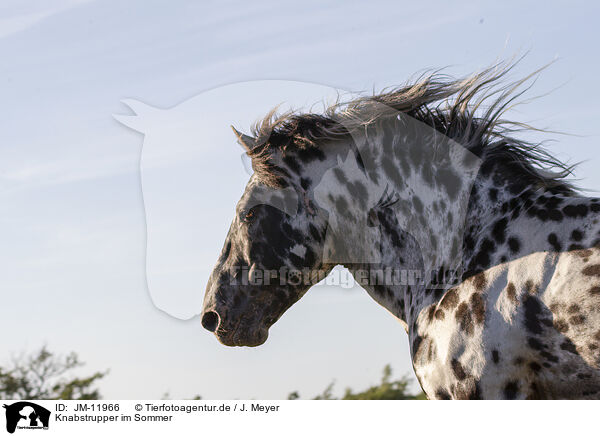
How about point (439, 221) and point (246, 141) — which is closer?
point (439, 221)

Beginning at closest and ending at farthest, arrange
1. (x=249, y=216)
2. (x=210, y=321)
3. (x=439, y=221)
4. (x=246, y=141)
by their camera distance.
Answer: (x=439, y=221)
(x=249, y=216)
(x=246, y=141)
(x=210, y=321)

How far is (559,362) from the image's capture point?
319 cm

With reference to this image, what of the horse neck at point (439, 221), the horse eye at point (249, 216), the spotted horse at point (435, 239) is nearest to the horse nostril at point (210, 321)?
the spotted horse at point (435, 239)

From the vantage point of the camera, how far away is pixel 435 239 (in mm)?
3875

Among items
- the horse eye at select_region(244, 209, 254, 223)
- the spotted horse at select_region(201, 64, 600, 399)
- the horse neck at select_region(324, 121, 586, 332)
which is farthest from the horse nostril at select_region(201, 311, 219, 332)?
the horse neck at select_region(324, 121, 586, 332)
